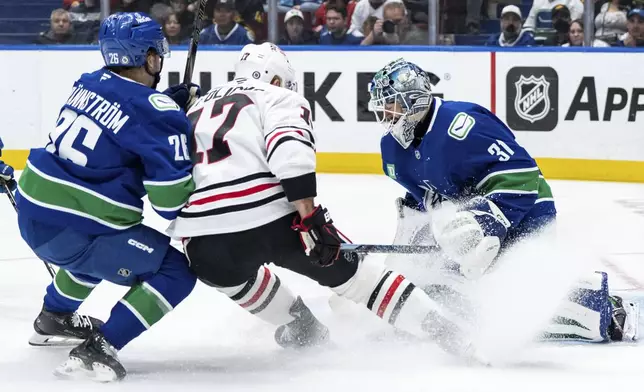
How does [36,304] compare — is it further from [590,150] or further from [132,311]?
[590,150]

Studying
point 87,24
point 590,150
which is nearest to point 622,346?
point 590,150

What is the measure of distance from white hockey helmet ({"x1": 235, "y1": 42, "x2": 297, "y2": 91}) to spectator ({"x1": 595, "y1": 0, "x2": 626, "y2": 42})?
161 inches

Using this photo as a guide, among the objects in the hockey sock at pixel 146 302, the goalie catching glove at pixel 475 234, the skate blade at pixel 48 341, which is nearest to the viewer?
the hockey sock at pixel 146 302

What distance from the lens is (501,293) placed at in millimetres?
3537

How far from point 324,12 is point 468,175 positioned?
4415 millimetres

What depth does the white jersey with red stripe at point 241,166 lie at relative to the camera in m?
3.14

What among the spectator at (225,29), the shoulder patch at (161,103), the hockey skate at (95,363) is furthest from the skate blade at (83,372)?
the spectator at (225,29)

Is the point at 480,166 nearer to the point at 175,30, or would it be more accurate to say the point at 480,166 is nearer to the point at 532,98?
the point at 532,98

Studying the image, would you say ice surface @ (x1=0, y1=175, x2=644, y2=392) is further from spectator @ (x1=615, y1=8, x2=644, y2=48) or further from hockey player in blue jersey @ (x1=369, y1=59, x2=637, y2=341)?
spectator @ (x1=615, y1=8, x2=644, y2=48)

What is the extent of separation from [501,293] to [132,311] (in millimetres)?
1123

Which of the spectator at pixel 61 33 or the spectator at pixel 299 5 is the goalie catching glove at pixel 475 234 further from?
the spectator at pixel 61 33

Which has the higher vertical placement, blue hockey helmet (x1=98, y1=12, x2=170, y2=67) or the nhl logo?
blue hockey helmet (x1=98, y1=12, x2=170, y2=67)

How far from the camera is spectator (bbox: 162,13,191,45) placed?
790 centimetres

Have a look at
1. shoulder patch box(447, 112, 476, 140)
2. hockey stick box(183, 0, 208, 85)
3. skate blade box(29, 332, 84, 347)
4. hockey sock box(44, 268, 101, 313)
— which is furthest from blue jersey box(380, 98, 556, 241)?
skate blade box(29, 332, 84, 347)
